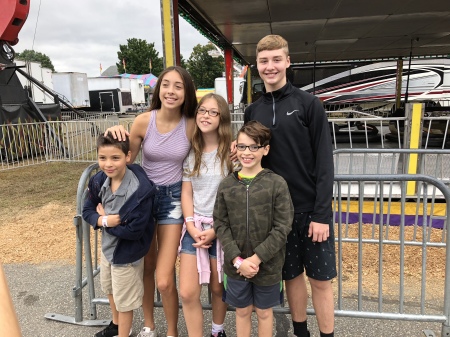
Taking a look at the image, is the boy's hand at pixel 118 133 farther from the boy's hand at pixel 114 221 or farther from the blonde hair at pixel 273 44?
the blonde hair at pixel 273 44

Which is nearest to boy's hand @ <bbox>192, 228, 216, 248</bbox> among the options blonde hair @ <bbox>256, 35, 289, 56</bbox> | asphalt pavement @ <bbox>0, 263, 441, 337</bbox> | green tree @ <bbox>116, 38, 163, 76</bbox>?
asphalt pavement @ <bbox>0, 263, 441, 337</bbox>

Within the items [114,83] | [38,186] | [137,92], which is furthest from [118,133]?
[137,92]

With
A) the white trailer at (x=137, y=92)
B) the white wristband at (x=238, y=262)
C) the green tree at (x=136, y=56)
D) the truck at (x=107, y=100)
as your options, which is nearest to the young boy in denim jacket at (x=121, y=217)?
the white wristband at (x=238, y=262)

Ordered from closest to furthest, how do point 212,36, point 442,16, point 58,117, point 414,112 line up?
point 414,112 < point 442,16 < point 212,36 < point 58,117

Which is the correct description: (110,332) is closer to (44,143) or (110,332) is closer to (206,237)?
(206,237)

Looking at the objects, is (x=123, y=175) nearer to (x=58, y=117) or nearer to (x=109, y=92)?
(x=58, y=117)

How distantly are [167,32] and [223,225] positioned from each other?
3607 millimetres

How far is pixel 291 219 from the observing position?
2076 mm

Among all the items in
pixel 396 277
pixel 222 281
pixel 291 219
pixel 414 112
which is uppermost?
pixel 414 112

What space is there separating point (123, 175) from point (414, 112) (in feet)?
16.8

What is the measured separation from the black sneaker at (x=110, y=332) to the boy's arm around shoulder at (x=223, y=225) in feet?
4.06

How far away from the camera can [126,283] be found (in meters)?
2.37

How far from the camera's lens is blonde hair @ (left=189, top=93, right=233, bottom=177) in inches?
91.0

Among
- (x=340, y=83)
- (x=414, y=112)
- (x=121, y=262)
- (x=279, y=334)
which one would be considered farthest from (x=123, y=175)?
(x=340, y=83)
